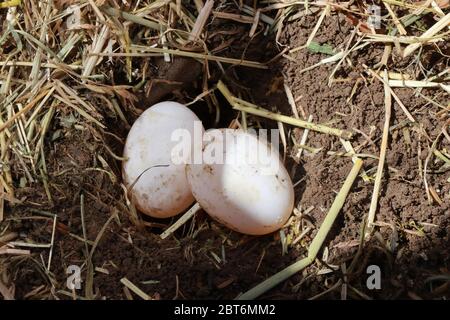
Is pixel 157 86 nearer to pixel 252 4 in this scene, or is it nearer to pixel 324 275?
pixel 252 4

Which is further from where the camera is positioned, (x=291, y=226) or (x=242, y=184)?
(x=291, y=226)

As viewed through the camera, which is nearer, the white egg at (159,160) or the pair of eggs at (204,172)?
the pair of eggs at (204,172)

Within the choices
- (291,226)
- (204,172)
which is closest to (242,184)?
(204,172)

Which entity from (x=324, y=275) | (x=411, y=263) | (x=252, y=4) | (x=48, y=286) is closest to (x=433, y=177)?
(x=411, y=263)

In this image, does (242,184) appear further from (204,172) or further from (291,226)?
(291,226)

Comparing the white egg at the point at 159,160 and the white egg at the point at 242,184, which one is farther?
the white egg at the point at 159,160

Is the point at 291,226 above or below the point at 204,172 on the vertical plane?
below
